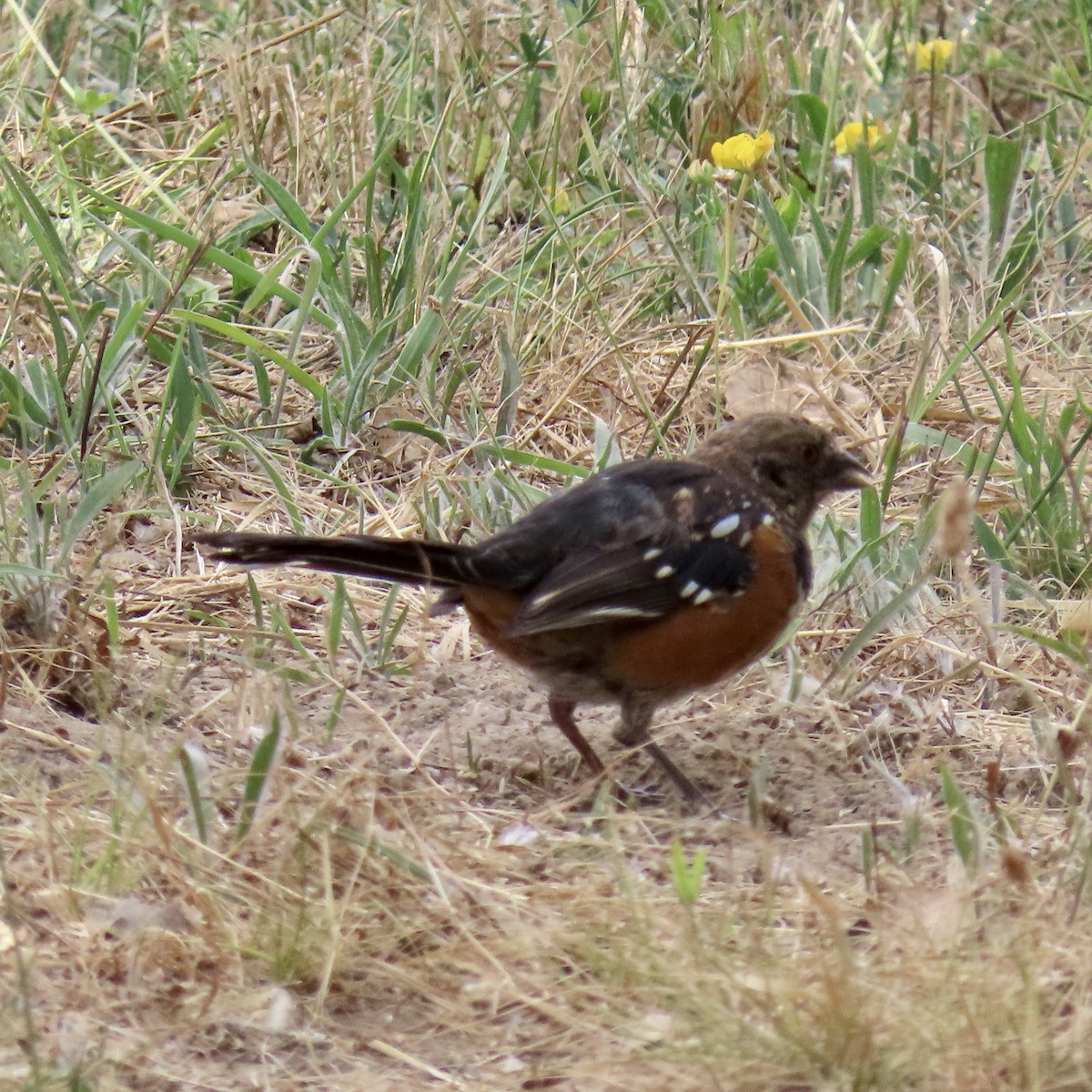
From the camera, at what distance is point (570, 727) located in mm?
3572

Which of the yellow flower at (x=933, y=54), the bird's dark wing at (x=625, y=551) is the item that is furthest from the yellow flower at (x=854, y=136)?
the bird's dark wing at (x=625, y=551)

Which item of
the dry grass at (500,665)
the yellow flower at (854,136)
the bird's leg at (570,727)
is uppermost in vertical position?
the yellow flower at (854,136)

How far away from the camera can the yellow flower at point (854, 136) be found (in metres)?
5.31

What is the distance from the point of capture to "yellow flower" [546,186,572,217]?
513 cm

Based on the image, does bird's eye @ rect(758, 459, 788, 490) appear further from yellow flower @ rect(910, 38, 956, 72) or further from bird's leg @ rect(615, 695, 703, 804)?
yellow flower @ rect(910, 38, 956, 72)

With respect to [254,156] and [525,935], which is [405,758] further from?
[254,156]

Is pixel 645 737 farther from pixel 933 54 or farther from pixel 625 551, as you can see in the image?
pixel 933 54

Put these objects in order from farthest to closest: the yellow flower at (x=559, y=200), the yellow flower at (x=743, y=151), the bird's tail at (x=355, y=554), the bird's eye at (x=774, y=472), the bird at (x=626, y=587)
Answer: the yellow flower at (x=559, y=200) < the yellow flower at (x=743, y=151) < the bird's eye at (x=774, y=472) < the bird at (x=626, y=587) < the bird's tail at (x=355, y=554)

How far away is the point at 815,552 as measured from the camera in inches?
163

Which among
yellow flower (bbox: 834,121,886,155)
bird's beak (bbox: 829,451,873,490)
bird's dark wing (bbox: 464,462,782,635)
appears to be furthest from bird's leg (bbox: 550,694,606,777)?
yellow flower (bbox: 834,121,886,155)

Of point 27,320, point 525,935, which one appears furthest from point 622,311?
point 525,935

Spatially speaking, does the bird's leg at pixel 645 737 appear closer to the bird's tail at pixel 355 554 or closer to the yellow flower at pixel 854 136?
the bird's tail at pixel 355 554

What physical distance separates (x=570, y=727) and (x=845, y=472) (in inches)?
36.5

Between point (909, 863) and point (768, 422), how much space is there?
4.28ft
